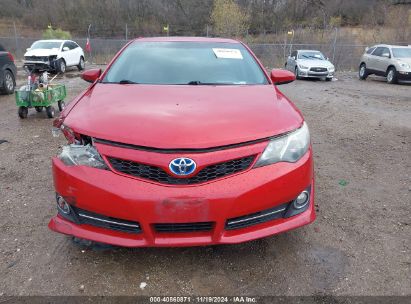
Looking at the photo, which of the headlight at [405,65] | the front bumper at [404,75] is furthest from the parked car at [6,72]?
the headlight at [405,65]

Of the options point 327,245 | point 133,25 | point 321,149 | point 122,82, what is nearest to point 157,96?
point 122,82

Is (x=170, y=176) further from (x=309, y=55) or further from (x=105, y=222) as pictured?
(x=309, y=55)

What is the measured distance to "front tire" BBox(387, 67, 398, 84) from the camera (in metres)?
16.8

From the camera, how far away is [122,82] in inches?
143

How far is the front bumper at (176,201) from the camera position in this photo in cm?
238

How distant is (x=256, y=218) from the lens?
2586 mm

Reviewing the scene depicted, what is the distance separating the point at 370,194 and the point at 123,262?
2.76 m

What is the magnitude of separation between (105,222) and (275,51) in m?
28.0

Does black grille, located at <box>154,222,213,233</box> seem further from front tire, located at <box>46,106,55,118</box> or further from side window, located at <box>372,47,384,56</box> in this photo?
side window, located at <box>372,47,384,56</box>

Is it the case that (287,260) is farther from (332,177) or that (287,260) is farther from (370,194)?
(332,177)

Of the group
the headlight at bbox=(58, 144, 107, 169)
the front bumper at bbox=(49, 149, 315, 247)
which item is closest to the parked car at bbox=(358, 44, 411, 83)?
the front bumper at bbox=(49, 149, 315, 247)

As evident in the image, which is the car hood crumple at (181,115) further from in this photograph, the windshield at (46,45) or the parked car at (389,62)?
the windshield at (46,45)

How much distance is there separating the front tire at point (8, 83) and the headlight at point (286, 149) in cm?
1000

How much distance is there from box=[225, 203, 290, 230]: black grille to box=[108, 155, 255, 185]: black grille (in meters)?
0.32
